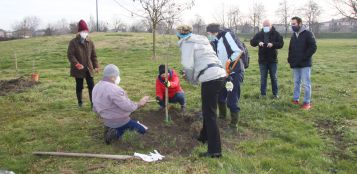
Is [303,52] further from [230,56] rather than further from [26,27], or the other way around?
[26,27]

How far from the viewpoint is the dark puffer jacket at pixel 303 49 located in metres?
7.86

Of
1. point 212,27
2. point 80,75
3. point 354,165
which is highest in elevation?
point 212,27

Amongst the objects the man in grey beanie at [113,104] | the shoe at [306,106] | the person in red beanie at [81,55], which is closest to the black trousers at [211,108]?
the man in grey beanie at [113,104]

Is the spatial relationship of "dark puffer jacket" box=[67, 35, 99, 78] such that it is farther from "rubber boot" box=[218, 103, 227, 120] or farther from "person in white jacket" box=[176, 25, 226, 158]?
"person in white jacket" box=[176, 25, 226, 158]

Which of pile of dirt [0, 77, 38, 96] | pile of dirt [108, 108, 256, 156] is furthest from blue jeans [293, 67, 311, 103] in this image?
pile of dirt [0, 77, 38, 96]

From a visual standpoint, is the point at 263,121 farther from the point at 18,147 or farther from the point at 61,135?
the point at 18,147

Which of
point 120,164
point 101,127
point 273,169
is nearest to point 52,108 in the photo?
point 101,127

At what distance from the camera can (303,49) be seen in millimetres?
7996

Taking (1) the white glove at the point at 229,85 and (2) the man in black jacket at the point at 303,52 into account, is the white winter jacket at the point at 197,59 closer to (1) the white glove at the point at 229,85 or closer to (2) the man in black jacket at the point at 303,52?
(1) the white glove at the point at 229,85

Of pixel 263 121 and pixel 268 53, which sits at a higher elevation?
pixel 268 53

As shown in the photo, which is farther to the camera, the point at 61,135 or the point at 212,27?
the point at 61,135

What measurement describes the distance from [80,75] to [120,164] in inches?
145

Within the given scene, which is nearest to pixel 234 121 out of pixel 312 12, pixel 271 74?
pixel 271 74

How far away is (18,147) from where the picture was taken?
5812mm
